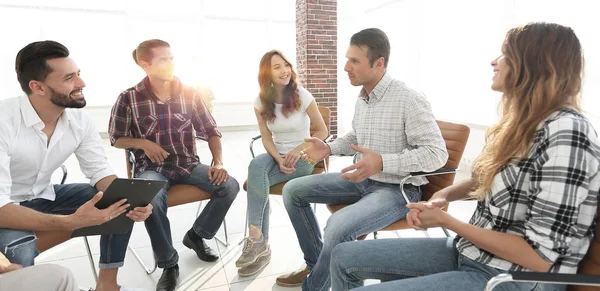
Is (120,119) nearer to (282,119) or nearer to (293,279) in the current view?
(282,119)

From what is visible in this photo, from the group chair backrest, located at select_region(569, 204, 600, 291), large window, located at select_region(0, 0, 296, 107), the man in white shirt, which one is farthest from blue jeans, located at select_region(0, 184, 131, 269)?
large window, located at select_region(0, 0, 296, 107)

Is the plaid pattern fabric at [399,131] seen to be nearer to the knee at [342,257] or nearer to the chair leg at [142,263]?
the knee at [342,257]

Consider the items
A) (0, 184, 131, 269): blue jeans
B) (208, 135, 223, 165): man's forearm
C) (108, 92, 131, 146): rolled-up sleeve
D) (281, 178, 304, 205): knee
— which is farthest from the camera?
(208, 135, 223, 165): man's forearm

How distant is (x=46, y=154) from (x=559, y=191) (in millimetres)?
2159

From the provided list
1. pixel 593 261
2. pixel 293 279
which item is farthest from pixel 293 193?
pixel 593 261

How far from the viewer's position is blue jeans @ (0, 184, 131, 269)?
163 cm

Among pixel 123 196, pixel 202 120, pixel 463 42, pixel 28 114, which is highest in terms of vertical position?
pixel 463 42

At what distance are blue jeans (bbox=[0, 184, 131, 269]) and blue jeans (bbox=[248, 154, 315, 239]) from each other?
0.74 m

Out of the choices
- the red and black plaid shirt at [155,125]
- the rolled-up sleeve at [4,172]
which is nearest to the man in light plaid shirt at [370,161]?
the red and black plaid shirt at [155,125]

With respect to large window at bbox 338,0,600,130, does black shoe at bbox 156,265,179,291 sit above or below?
below

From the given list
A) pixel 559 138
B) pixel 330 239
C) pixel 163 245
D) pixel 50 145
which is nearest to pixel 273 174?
pixel 163 245

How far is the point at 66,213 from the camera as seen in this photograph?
2.07 m

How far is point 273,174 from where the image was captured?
258 centimetres

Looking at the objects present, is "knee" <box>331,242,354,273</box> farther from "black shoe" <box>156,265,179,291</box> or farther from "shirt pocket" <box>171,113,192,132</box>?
"shirt pocket" <box>171,113,192,132</box>
